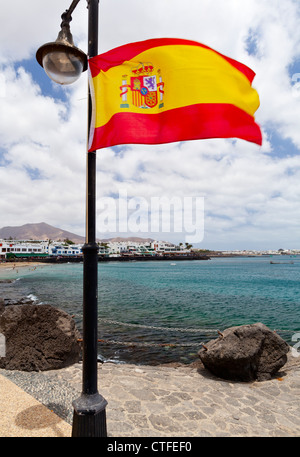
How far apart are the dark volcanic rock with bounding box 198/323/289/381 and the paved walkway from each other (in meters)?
0.29

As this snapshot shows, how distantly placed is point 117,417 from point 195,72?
5850 mm

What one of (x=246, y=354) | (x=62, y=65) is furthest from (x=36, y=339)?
(x=62, y=65)

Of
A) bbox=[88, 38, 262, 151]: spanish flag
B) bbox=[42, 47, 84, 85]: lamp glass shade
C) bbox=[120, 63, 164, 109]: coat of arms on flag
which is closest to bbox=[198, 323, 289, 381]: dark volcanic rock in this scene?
bbox=[88, 38, 262, 151]: spanish flag

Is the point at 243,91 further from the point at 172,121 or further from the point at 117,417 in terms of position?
the point at 117,417

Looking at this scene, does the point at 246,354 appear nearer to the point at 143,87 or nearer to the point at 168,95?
the point at 168,95

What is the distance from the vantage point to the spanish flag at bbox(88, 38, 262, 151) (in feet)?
12.6

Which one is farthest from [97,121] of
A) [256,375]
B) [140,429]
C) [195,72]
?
[256,375]

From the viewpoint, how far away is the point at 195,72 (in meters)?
4.15

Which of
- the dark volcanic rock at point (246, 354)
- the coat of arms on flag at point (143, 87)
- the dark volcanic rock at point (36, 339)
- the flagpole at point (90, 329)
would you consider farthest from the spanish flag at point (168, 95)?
the dark volcanic rock at point (246, 354)

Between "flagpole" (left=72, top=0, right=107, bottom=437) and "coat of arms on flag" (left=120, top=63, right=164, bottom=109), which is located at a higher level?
"coat of arms on flag" (left=120, top=63, right=164, bottom=109)

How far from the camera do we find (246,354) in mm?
7457

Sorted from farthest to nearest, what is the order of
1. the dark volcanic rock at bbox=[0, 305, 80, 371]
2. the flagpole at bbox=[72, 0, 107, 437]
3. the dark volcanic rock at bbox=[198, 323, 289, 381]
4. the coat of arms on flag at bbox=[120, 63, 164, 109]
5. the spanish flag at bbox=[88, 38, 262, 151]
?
the dark volcanic rock at bbox=[198, 323, 289, 381] < the dark volcanic rock at bbox=[0, 305, 80, 371] < the coat of arms on flag at bbox=[120, 63, 164, 109] < the spanish flag at bbox=[88, 38, 262, 151] < the flagpole at bbox=[72, 0, 107, 437]

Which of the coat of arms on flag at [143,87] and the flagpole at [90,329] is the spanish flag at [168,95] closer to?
the coat of arms on flag at [143,87]

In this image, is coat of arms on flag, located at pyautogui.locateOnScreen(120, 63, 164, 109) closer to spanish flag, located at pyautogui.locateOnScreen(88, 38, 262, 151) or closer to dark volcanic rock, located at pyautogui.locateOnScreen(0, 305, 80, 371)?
spanish flag, located at pyautogui.locateOnScreen(88, 38, 262, 151)
